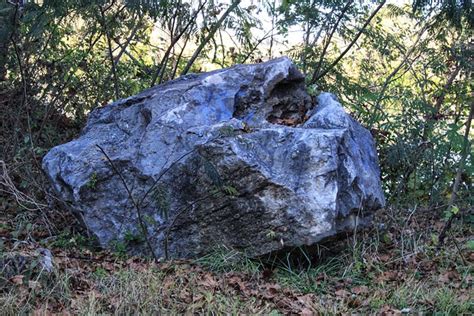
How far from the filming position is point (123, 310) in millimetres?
4395

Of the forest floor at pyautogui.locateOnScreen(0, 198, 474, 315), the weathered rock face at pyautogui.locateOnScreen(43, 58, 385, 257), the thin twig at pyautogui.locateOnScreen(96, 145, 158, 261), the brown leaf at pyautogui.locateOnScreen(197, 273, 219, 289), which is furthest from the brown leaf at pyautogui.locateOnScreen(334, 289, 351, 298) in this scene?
the thin twig at pyautogui.locateOnScreen(96, 145, 158, 261)

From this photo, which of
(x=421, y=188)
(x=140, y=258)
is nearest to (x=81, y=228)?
(x=140, y=258)

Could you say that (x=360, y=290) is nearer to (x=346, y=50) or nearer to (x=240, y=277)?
(x=240, y=277)

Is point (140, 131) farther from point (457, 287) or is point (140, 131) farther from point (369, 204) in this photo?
point (457, 287)

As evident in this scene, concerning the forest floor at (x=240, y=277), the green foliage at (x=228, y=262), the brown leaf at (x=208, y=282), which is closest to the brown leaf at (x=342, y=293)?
the forest floor at (x=240, y=277)

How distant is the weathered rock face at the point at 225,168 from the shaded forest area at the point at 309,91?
288 mm

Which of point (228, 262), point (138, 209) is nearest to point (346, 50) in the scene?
point (228, 262)

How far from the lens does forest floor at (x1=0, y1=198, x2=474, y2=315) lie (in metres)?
4.50

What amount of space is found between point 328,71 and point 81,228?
3.79 meters

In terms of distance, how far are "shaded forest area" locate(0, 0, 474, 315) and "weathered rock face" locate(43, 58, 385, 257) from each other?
0.94 ft

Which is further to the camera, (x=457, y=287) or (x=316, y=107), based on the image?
(x=316, y=107)

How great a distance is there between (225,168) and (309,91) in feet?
6.21

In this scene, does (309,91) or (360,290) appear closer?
(360,290)

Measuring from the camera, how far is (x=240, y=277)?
17.1ft
